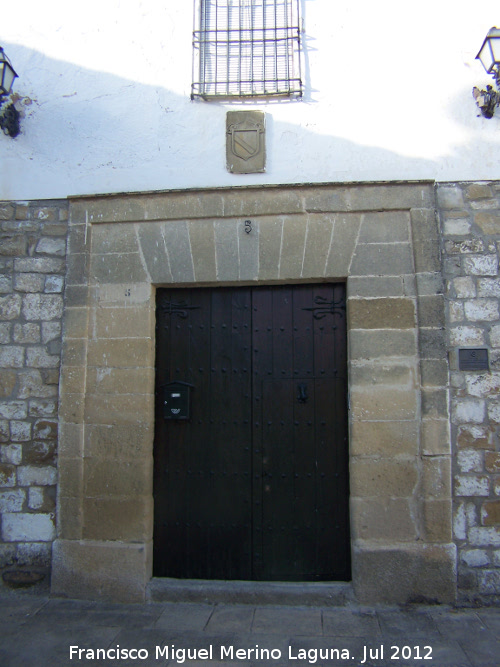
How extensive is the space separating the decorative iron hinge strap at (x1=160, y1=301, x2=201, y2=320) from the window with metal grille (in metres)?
1.57

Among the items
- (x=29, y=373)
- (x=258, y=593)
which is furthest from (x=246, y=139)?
(x=258, y=593)

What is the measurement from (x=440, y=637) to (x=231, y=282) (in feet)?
8.46

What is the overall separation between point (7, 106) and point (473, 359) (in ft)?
12.8

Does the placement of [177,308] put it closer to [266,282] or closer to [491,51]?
[266,282]

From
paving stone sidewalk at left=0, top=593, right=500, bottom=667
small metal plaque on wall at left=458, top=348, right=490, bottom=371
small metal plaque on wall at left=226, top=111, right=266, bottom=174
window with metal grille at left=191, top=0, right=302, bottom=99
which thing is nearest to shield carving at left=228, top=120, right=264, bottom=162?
small metal plaque on wall at left=226, top=111, right=266, bottom=174

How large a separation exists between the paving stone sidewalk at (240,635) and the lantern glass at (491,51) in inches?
143

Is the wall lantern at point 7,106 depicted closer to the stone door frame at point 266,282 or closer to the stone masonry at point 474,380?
→ the stone door frame at point 266,282

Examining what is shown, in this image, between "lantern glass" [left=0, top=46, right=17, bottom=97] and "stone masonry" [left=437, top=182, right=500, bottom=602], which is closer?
"stone masonry" [left=437, top=182, right=500, bottom=602]

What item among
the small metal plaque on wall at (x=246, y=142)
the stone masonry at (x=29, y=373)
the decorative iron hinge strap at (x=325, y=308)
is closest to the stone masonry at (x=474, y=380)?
the decorative iron hinge strap at (x=325, y=308)

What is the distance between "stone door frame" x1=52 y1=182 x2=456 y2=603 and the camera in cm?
334

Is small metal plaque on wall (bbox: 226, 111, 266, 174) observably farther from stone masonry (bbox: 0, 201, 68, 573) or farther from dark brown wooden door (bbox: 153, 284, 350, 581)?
stone masonry (bbox: 0, 201, 68, 573)

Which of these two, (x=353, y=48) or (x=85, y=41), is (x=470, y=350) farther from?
(x=85, y=41)

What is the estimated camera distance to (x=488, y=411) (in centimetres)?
337

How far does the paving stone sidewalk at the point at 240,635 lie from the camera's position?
106 inches
